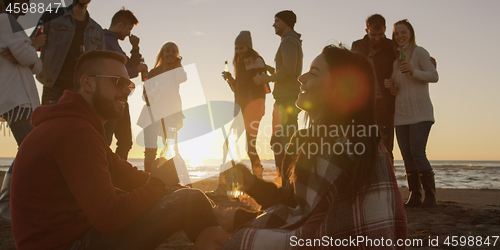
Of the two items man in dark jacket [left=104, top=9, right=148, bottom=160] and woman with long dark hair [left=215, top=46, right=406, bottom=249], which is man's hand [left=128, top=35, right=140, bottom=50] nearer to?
man in dark jacket [left=104, top=9, right=148, bottom=160]

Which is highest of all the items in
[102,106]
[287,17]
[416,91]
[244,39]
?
[287,17]

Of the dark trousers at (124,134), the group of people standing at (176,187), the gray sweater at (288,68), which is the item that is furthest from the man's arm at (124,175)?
the gray sweater at (288,68)

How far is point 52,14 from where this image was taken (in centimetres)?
442

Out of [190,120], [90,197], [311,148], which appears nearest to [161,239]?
[90,197]

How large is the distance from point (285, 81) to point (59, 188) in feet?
13.1

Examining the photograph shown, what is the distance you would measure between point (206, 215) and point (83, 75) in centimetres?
131

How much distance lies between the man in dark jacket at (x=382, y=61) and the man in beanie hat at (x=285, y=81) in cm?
94

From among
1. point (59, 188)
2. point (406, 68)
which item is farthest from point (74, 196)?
point (406, 68)

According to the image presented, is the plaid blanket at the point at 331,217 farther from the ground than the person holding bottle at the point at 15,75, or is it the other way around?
the person holding bottle at the point at 15,75

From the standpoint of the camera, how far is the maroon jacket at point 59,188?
1837mm

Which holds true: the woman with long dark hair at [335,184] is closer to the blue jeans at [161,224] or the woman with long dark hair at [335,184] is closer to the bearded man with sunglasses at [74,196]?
the blue jeans at [161,224]

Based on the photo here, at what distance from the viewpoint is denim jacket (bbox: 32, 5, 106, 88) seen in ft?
13.8

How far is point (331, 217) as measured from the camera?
6.30ft

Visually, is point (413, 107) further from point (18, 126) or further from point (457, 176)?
point (457, 176)
